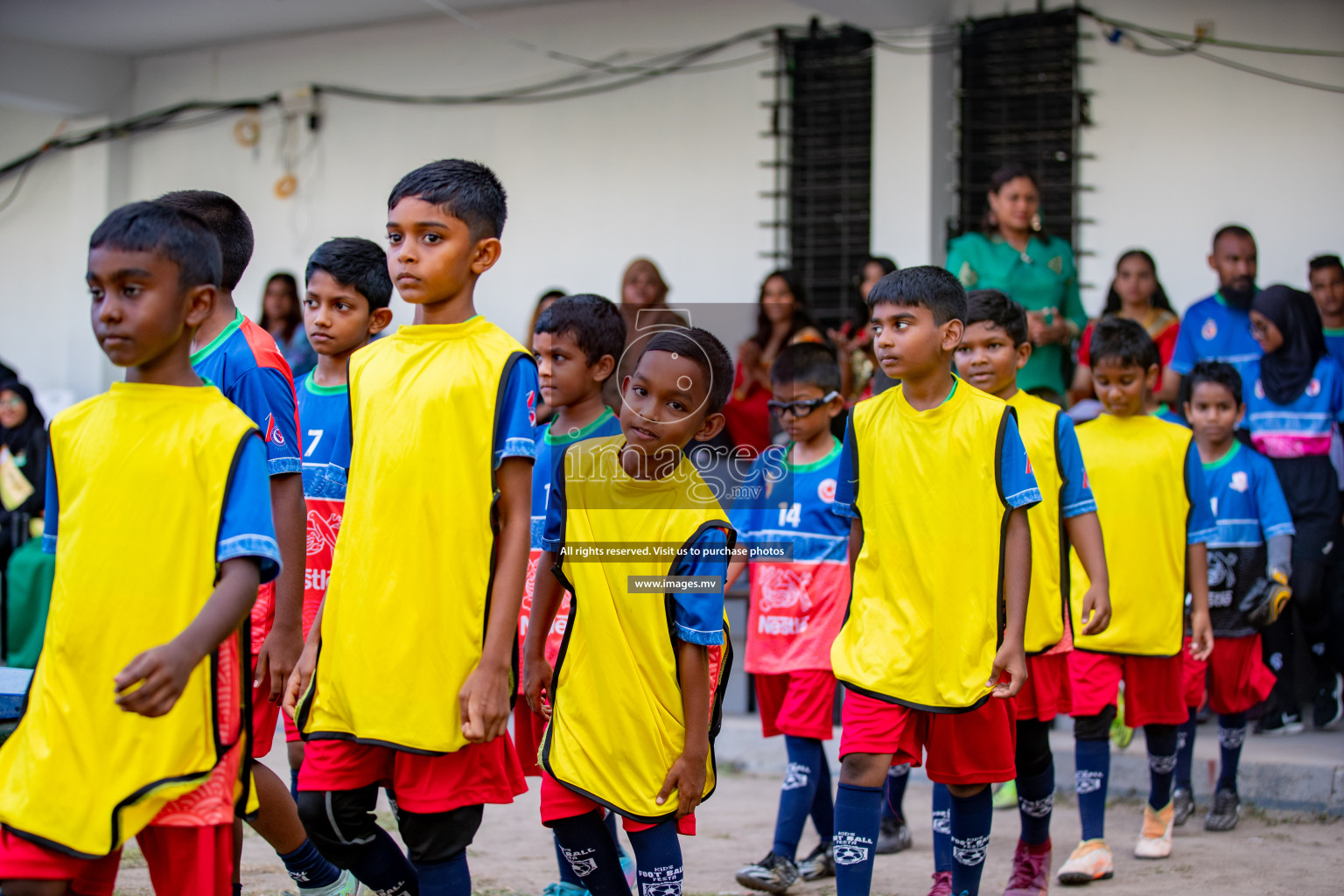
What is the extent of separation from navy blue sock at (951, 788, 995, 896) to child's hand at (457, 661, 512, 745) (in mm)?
1522

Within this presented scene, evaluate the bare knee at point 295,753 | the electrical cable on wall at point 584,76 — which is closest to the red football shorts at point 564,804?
the bare knee at point 295,753

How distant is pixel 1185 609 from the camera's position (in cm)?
535

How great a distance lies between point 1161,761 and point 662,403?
265cm

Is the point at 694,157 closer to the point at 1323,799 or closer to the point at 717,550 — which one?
the point at 1323,799

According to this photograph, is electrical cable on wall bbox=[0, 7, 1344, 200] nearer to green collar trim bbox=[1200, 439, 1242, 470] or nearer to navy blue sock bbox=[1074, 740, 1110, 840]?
green collar trim bbox=[1200, 439, 1242, 470]

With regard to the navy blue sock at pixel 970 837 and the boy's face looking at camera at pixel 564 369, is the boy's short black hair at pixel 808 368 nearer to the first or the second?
the boy's face looking at camera at pixel 564 369

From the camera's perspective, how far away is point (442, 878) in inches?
106

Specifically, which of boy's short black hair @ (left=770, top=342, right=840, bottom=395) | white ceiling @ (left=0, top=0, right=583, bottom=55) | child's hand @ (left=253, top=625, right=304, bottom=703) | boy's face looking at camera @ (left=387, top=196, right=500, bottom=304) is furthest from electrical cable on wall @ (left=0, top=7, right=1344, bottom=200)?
child's hand @ (left=253, top=625, right=304, bottom=703)

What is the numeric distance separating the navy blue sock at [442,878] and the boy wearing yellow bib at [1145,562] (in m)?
2.56

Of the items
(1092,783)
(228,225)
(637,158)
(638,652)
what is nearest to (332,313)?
(228,225)

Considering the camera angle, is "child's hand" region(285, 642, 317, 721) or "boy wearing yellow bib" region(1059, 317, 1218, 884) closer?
"child's hand" region(285, 642, 317, 721)

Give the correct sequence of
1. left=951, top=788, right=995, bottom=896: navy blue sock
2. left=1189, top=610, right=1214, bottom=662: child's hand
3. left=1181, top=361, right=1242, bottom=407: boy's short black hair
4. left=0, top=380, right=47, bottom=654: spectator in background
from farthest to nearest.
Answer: left=0, top=380, right=47, bottom=654: spectator in background < left=1181, top=361, right=1242, bottom=407: boy's short black hair < left=1189, top=610, right=1214, bottom=662: child's hand < left=951, top=788, right=995, bottom=896: navy blue sock

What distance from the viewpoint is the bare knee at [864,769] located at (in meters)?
3.31

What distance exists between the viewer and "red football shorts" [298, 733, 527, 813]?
263 centimetres
